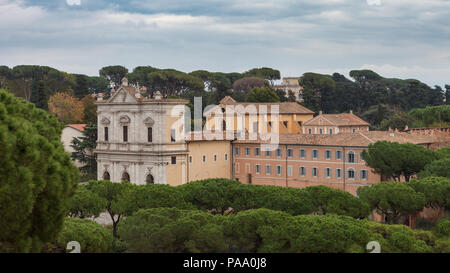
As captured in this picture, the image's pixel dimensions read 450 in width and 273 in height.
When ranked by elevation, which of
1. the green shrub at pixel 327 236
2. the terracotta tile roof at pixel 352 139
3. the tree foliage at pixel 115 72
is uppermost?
the tree foliage at pixel 115 72

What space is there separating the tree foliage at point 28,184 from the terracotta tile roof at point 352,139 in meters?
28.7

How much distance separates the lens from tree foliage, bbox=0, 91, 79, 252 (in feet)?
35.9

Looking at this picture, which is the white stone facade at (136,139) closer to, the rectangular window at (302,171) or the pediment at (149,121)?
the pediment at (149,121)

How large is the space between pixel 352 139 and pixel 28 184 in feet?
102

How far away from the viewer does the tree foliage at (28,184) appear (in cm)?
1095

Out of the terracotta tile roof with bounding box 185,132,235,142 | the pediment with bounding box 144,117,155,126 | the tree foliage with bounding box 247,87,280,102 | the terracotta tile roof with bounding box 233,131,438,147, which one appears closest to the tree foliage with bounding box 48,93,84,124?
the tree foliage with bounding box 247,87,280,102

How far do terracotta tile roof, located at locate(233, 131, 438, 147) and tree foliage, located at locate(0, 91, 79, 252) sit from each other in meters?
28.7

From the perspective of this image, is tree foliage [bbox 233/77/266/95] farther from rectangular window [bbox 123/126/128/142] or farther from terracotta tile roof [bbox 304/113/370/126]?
rectangular window [bbox 123/126/128/142]

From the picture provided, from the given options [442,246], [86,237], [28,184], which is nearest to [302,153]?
[442,246]

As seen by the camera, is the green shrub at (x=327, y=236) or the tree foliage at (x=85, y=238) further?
the green shrub at (x=327, y=236)

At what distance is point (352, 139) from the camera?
132 ft

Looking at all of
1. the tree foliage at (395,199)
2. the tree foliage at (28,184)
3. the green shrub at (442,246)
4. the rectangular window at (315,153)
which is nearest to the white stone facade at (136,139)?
the rectangular window at (315,153)
